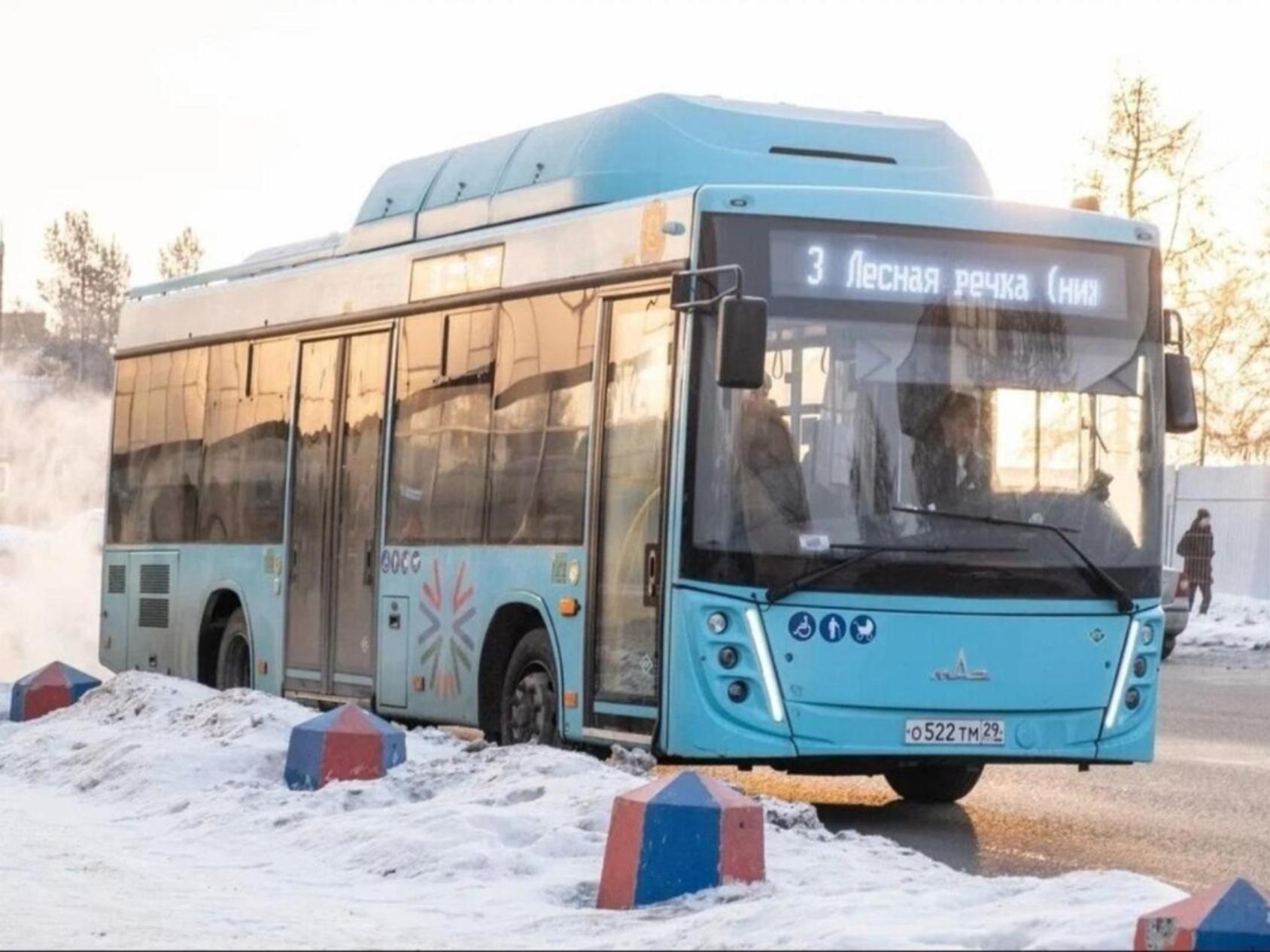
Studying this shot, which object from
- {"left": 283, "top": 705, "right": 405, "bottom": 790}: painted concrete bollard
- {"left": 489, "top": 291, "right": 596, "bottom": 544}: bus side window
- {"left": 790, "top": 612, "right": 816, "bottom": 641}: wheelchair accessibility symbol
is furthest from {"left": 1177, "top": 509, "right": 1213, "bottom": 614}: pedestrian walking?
{"left": 283, "top": 705, "right": 405, "bottom": 790}: painted concrete bollard

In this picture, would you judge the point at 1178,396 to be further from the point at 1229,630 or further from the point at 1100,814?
the point at 1229,630

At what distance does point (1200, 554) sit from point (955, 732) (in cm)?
2745

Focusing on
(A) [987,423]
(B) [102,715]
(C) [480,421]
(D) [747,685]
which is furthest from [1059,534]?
(B) [102,715]

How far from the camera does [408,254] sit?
17766 millimetres

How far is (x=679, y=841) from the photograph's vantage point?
9.53m

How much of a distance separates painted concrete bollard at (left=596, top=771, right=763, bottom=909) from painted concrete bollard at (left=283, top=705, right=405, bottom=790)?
4.31 metres

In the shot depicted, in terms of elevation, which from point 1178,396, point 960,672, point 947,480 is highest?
point 1178,396

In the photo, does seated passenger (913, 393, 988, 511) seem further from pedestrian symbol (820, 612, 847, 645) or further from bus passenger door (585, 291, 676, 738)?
bus passenger door (585, 291, 676, 738)

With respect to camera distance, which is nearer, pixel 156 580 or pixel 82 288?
pixel 156 580

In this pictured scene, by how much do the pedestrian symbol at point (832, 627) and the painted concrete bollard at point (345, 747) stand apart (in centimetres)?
206

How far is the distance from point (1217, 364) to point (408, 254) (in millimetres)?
44498

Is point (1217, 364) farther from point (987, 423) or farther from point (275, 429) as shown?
point (987, 423)

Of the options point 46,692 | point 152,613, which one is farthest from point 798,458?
point 152,613

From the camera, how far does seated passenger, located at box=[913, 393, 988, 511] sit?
14.0m
